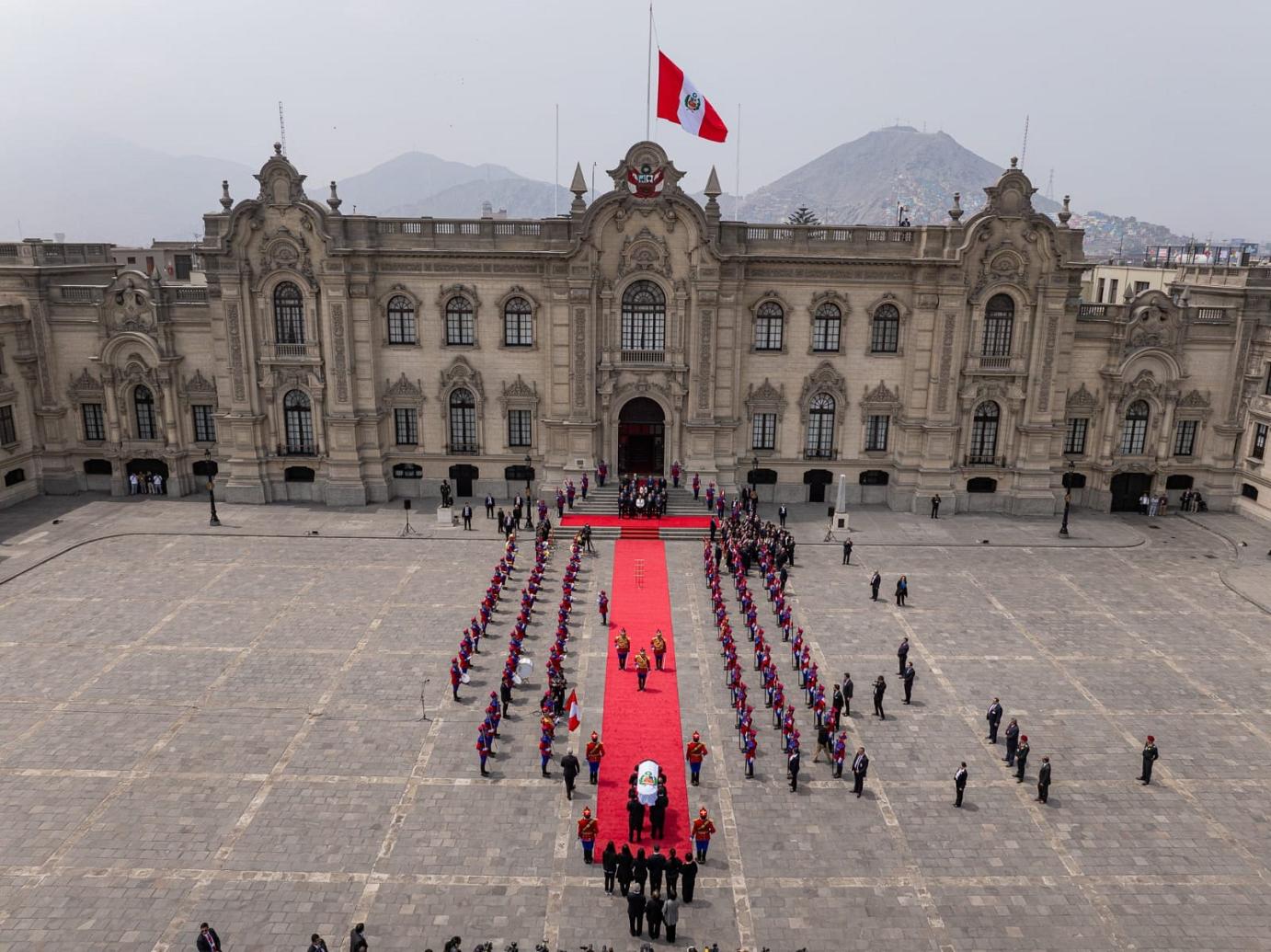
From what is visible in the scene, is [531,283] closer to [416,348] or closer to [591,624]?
[416,348]

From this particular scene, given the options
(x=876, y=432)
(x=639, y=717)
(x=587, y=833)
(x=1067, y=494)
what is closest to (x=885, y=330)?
(x=876, y=432)

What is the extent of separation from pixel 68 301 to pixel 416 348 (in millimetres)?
19667

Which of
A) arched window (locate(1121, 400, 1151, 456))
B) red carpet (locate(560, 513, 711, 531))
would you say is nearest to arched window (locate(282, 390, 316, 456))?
red carpet (locate(560, 513, 711, 531))

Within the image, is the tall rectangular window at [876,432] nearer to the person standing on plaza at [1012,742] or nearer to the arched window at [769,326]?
the arched window at [769,326]

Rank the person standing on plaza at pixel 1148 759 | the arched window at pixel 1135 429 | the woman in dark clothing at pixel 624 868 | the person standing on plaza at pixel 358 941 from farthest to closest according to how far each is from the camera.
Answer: the arched window at pixel 1135 429 < the person standing on plaza at pixel 1148 759 < the woman in dark clothing at pixel 624 868 < the person standing on plaza at pixel 358 941

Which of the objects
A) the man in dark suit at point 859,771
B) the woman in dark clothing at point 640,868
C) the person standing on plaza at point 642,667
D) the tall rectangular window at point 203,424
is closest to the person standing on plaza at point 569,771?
the woman in dark clothing at point 640,868

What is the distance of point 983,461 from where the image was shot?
173ft

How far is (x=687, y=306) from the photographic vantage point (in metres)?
49.8

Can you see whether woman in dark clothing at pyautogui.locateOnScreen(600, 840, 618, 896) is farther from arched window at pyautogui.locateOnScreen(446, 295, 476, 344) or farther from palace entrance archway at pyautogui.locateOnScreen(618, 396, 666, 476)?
arched window at pyautogui.locateOnScreen(446, 295, 476, 344)

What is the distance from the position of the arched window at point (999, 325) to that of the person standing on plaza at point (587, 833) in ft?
124

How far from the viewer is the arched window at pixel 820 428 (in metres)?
52.3

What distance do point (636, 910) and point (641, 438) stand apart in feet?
113

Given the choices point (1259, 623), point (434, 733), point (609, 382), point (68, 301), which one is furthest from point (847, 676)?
point (68, 301)

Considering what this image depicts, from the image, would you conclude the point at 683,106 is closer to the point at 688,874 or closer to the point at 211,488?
the point at 211,488
